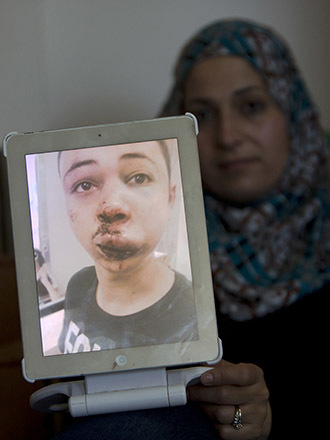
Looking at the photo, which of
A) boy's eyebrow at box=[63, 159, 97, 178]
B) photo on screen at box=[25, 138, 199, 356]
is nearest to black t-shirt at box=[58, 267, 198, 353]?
photo on screen at box=[25, 138, 199, 356]

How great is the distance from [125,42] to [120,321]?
103 cm

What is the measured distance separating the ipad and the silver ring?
128 mm

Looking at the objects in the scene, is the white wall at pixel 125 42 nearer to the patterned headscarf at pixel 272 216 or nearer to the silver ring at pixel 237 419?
the patterned headscarf at pixel 272 216

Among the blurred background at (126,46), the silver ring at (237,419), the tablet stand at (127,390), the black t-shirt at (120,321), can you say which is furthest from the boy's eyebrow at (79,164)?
the blurred background at (126,46)

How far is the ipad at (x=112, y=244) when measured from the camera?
1.55 ft

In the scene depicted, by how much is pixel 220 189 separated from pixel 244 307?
0.82 ft

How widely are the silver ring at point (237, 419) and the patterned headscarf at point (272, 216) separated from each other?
340 mm

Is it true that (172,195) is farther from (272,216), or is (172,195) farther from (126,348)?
(272,216)

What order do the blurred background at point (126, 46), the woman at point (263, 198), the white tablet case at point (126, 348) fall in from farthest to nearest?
1. the blurred background at point (126, 46)
2. the woman at point (263, 198)
3. the white tablet case at point (126, 348)

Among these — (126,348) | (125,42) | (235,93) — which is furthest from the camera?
(125,42)

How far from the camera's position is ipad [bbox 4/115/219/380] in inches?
18.6

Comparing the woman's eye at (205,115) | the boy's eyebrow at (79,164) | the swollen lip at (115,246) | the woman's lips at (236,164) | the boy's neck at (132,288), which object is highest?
the woman's eye at (205,115)

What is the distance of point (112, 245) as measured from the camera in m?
0.48

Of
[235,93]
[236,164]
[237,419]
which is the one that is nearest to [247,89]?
[235,93]
